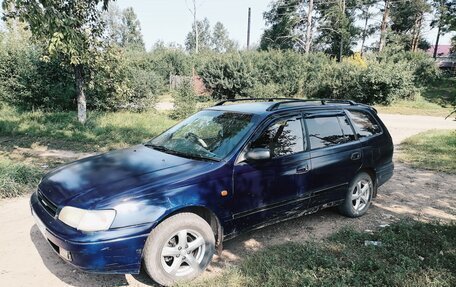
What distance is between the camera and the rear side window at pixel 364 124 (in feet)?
17.3

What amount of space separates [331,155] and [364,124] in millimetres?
1106

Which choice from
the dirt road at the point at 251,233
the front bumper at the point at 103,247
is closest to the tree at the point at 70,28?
the dirt road at the point at 251,233

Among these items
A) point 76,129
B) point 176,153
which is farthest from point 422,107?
point 176,153

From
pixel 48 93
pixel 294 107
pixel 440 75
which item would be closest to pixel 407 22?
pixel 440 75

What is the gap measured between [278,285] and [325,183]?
1751 mm

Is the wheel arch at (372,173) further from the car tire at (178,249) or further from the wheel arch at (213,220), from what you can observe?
the car tire at (178,249)

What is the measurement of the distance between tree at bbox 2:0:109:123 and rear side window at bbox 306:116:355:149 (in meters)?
4.54

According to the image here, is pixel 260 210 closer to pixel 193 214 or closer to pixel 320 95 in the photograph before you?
pixel 193 214

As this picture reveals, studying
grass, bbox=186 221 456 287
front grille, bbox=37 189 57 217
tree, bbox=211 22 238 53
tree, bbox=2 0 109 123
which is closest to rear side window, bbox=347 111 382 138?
grass, bbox=186 221 456 287

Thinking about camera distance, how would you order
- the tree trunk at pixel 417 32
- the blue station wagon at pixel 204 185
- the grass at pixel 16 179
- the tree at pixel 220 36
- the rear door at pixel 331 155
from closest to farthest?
the blue station wagon at pixel 204 185, the rear door at pixel 331 155, the grass at pixel 16 179, the tree trunk at pixel 417 32, the tree at pixel 220 36

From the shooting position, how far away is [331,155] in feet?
15.4

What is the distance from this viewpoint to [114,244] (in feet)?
9.97

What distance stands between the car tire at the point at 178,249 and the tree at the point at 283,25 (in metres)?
36.8

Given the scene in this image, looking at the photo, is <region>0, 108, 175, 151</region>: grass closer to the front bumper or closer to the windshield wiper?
the windshield wiper
